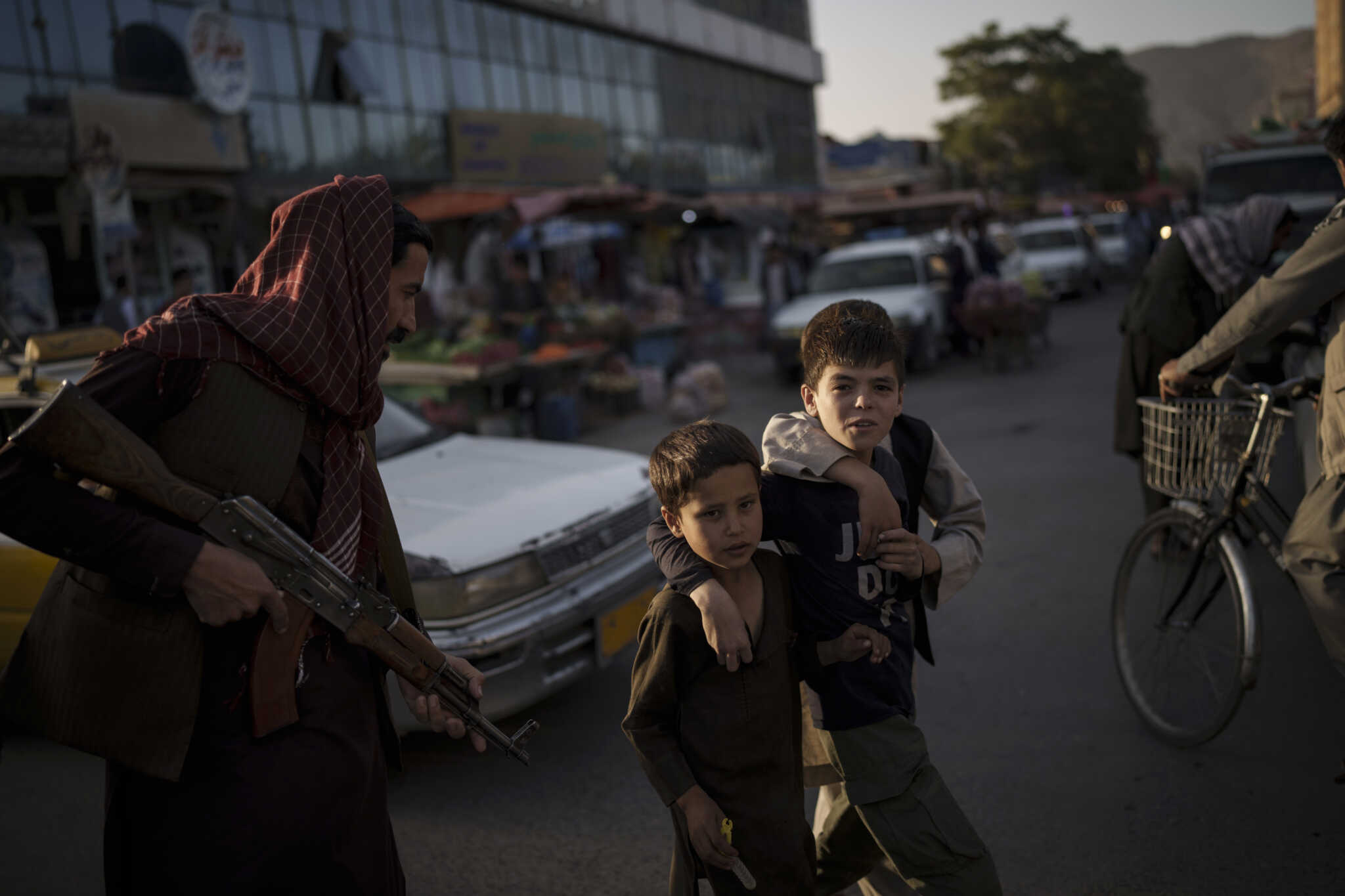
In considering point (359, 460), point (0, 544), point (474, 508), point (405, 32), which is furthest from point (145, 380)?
point (405, 32)

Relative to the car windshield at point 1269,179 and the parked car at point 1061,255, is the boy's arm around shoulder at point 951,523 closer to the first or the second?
the car windshield at point 1269,179

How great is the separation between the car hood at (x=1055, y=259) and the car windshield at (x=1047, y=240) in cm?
20

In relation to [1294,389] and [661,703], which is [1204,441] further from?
[661,703]

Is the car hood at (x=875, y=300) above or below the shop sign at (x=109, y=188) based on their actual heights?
below

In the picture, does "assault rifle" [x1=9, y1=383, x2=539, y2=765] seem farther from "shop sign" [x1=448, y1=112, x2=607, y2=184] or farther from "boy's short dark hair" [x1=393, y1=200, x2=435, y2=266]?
"shop sign" [x1=448, y1=112, x2=607, y2=184]

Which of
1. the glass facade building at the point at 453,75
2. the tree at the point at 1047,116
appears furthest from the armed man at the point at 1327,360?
the tree at the point at 1047,116

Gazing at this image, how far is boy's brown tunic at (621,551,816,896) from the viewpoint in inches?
80.2

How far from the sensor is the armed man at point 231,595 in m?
1.70

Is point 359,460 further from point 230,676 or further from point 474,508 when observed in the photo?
point 474,508

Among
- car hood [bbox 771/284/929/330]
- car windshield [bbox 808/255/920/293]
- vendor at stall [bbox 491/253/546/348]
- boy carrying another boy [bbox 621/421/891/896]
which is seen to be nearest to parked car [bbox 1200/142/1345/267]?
car hood [bbox 771/284/929/330]

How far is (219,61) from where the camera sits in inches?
572

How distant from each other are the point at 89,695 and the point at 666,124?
96.0 ft

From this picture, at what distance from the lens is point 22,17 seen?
13.0 m

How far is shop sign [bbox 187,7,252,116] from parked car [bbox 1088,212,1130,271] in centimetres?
2071
